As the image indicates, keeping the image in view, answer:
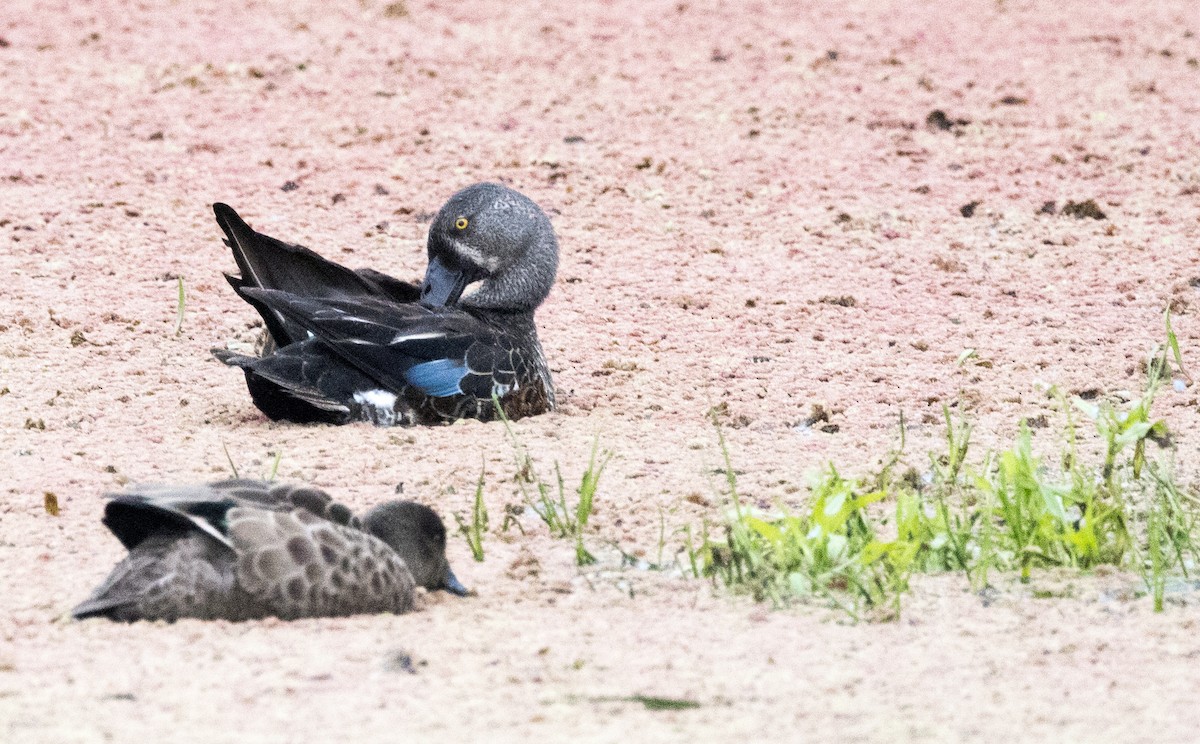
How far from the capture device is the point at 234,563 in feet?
13.4

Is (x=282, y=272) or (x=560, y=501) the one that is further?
(x=282, y=272)

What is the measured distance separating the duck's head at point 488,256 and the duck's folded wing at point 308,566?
265 cm

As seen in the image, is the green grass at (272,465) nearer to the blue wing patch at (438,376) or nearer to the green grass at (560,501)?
the blue wing patch at (438,376)

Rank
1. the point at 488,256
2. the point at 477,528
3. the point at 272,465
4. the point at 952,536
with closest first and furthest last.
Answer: the point at 952,536
the point at 477,528
the point at 272,465
the point at 488,256

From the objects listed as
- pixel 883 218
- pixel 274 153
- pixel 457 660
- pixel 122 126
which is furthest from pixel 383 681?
pixel 122 126

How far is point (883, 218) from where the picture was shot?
8.84 m

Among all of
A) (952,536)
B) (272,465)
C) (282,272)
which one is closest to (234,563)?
(272,465)

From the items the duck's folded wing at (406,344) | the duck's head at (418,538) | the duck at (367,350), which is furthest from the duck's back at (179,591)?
the duck's folded wing at (406,344)

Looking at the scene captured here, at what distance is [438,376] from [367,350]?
264 mm

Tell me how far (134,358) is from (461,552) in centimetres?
248

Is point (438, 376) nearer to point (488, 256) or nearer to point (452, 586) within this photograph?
point (488, 256)

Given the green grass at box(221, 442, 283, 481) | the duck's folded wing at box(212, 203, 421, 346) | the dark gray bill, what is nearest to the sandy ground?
the green grass at box(221, 442, 283, 481)

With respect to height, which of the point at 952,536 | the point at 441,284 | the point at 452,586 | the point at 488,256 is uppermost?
the point at 488,256

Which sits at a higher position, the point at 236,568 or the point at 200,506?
the point at 200,506
